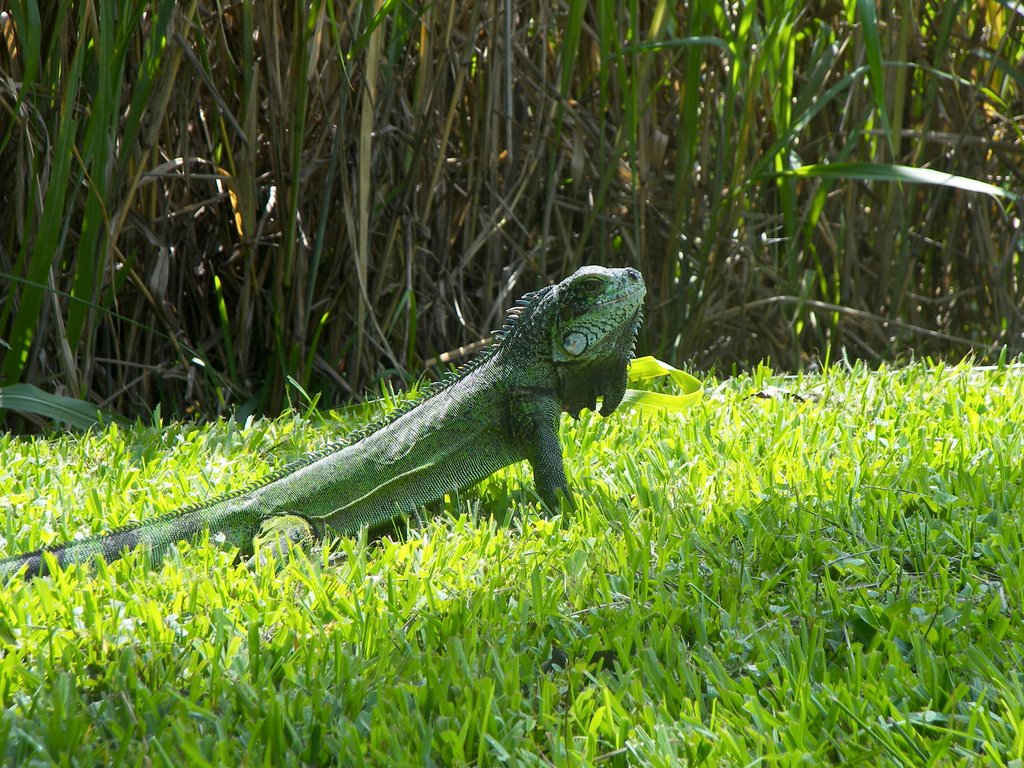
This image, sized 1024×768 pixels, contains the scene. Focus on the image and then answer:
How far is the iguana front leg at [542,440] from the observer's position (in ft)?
11.0

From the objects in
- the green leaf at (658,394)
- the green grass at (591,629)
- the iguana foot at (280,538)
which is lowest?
the green leaf at (658,394)

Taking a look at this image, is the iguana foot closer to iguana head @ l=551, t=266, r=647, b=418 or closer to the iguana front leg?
the iguana front leg

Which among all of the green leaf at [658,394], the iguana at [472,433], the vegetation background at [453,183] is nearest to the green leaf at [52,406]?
the vegetation background at [453,183]

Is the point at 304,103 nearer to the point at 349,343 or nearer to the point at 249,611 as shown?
the point at 349,343

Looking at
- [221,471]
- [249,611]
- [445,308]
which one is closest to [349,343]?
[445,308]

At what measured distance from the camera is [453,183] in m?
6.13

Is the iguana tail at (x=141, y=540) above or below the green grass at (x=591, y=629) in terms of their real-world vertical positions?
below

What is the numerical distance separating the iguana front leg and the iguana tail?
2.82 ft

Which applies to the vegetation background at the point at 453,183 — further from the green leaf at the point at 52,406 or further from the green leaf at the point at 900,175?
the green leaf at the point at 52,406

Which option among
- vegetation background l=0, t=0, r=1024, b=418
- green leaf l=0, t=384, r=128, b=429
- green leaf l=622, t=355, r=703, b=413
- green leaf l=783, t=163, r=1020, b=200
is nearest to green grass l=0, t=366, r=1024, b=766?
green leaf l=622, t=355, r=703, b=413

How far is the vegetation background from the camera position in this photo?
16.1ft

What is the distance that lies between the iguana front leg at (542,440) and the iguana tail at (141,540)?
86 centimetres

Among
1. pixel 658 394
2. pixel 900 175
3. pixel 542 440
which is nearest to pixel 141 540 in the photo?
pixel 542 440

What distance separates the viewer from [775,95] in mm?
5723
